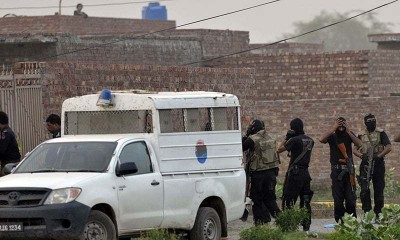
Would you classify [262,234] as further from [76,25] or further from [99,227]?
[76,25]

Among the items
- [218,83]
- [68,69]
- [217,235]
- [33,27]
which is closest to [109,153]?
[217,235]

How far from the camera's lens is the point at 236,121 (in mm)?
19844

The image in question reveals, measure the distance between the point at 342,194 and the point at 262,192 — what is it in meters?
1.24

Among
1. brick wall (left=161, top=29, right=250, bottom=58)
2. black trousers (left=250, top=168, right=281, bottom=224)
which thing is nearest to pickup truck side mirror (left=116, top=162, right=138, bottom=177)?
black trousers (left=250, top=168, right=281, bottom=224)

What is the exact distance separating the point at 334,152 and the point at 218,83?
7.38 meters

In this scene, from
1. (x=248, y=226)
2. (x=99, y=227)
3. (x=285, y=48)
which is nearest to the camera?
(x=99, y=227)

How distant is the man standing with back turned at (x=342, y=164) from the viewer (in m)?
21.5

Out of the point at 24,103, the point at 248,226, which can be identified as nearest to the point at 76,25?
the point at 24,103

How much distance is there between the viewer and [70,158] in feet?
57.2

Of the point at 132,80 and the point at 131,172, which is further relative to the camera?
the point at 132,80

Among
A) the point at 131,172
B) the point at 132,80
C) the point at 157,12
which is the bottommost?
the point at 131,172

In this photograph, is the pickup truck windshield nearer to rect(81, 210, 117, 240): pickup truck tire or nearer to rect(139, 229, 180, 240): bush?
rect(81, 210, 117, 240): pickup truck tire

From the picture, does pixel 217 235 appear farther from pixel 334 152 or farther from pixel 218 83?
pixel 218 83

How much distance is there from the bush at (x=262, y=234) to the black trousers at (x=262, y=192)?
2.74 m
